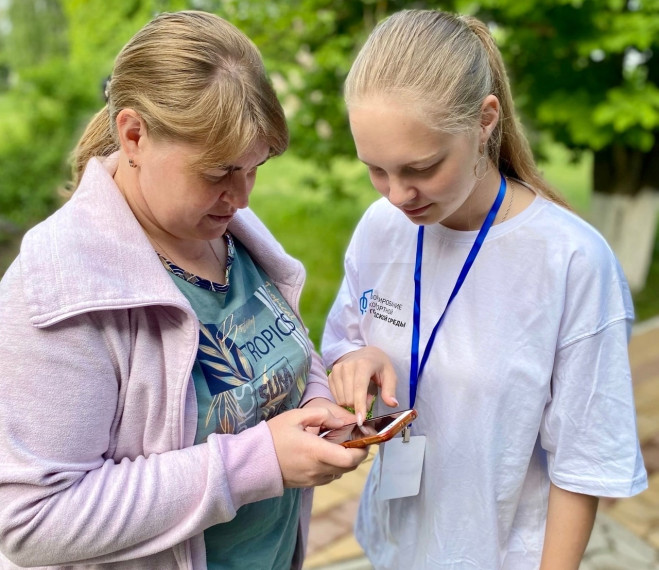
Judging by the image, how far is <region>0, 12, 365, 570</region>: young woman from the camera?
125 cm

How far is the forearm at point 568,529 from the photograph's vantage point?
5.38 ft

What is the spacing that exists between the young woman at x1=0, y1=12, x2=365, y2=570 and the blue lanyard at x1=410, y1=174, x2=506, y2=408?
1.00 feet

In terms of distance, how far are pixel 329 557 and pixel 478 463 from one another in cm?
196

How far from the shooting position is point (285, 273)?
1.84 m

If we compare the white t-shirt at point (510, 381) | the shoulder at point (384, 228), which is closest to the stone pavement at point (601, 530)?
the white t-shirt at point (510, 381)

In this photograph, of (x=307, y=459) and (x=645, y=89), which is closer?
(x=307, y=459)

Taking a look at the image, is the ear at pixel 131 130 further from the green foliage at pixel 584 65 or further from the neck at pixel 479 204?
the green foliage at pixel 584 65

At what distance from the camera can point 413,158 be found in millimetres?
1473

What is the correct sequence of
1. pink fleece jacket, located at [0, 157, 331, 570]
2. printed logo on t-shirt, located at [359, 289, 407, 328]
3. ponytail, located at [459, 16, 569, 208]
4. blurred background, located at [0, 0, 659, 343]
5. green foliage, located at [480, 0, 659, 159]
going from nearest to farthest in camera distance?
pink fleece jacket, located at [0, 157, 331, 570]
ponytail, located at [459, 16, 569, 208]
printed logo on t-shirt, located at [359, 289, 407, 328]
green foliage, located at [480, 0, 659, 159]
blurred background, located at [0, 0, 659, 343]

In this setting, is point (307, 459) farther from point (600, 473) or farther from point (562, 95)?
point (562, 95)

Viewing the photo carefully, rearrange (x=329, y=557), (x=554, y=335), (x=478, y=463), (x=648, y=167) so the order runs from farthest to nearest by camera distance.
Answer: (x=648, y=167) → (x=329, y=557) → (x=478, y=463) → (x=554, y=335)

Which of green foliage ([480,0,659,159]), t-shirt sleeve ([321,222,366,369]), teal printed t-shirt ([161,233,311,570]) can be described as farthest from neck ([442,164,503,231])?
green foliage ([480,0,659,159])

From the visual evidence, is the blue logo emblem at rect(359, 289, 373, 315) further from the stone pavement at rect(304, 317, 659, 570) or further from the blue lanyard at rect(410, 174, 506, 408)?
the stone pavement at rect(304, 317, 659, 570)

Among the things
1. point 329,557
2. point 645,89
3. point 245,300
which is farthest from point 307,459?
point 645,89
